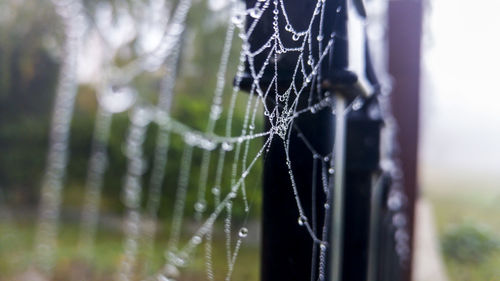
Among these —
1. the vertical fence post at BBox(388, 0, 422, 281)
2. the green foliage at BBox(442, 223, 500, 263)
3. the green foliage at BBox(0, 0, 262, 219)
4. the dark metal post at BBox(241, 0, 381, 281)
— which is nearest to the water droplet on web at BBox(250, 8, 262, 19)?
the dark metal post at BBox(241, 0, 381, 281)

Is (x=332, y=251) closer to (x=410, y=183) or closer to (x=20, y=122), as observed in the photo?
(x=410, y=183)

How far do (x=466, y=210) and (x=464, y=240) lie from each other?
126 centimetres

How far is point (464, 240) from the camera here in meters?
3.53

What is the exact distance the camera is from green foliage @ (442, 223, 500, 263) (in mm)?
3025

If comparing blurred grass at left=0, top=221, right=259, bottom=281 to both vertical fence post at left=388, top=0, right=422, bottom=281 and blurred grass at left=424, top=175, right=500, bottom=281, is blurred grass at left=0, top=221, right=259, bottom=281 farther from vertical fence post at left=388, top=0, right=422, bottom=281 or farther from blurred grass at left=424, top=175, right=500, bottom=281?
blurred grass at left=424, top=175, right=500, bottom=281

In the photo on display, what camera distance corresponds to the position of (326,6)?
2.55ft

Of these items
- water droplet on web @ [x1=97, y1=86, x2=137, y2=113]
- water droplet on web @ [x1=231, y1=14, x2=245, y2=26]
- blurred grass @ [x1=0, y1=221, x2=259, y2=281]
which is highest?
water droplet on web @ [x1=97, y1=86, x2=137, y2=113]

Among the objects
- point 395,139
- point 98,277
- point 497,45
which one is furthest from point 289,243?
point 98,277

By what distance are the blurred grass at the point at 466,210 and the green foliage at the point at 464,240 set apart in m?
0.03

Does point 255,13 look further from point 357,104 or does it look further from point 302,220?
point 357,104

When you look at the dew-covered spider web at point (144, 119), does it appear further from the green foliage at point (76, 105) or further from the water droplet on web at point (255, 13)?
the water droplet on web at point (255, 13)

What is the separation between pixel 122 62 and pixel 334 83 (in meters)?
6.48

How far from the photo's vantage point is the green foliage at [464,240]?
3.03 meters

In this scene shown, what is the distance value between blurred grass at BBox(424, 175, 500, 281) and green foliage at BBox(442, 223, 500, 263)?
3cm
